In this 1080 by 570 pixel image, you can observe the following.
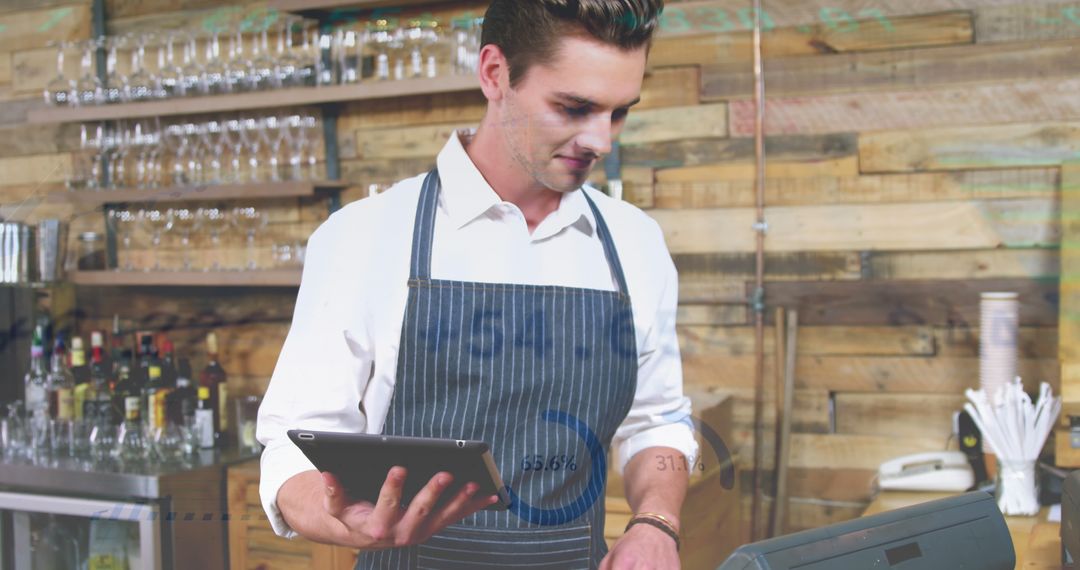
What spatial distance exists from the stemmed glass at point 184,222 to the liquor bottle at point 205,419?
0.14 metres

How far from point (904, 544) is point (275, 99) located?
803 millimetres

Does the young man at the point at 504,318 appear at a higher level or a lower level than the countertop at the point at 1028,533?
higher

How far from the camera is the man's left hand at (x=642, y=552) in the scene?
83 cm

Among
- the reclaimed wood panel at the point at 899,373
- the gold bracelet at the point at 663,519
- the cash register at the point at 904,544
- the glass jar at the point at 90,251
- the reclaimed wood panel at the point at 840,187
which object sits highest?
the reclaimed wood panel at the point at 840,187

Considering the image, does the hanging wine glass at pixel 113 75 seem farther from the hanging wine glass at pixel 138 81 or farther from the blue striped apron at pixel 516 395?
the blue striped apron at pixel 516 395

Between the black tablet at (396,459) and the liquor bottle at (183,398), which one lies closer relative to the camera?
the black tablet at (396,459)

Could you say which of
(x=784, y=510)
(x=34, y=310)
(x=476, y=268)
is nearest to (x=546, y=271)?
(x=476, y=268)

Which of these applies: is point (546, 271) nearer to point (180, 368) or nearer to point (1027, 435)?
point (180, 368)

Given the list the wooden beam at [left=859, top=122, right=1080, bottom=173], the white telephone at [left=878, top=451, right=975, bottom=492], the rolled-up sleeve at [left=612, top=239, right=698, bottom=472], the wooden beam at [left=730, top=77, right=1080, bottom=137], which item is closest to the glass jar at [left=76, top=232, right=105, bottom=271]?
the rolled-up sleeve at [left=612, top=239, right=698, bottom=472]

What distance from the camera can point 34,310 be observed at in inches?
42.4

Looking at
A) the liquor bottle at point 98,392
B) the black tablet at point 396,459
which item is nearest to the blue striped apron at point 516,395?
the black tablet at point 396,459

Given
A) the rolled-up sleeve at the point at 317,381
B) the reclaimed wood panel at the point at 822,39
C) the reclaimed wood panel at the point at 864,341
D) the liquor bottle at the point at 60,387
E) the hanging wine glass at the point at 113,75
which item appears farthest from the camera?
the reclaimed wood panel at the point at 864,341

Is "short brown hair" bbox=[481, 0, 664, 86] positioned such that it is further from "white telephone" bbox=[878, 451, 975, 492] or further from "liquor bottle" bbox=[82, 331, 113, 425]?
"white telephone" bbox=[878, 451, 975, 492]

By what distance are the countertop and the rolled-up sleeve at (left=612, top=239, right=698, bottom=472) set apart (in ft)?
1.14
